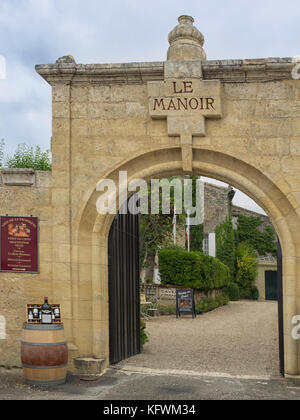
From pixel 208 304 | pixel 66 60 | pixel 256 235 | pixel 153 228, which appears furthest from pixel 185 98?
pixel 256 235

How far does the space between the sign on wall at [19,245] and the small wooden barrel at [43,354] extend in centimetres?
97

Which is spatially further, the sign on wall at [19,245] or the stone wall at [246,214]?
the stone wall at [246,214]

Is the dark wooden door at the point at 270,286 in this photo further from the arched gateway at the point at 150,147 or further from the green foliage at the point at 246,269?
the arched gateway at the point at 150,147

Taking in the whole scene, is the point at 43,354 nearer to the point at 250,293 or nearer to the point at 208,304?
the point at 208,304

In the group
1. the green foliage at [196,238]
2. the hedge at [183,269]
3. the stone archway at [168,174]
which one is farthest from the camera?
the green foliage at [196,238]

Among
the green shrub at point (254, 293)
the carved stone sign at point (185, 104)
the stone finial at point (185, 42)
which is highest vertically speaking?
the stone finial at point (185, 42)

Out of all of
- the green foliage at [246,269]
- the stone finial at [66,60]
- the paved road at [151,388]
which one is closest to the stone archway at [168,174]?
the paved road at [151,388]

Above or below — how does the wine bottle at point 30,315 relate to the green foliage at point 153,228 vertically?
below

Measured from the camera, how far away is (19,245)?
667 cm

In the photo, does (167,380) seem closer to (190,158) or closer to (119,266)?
(119,266)

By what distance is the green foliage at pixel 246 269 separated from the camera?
27031mm

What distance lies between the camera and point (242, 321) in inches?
587
